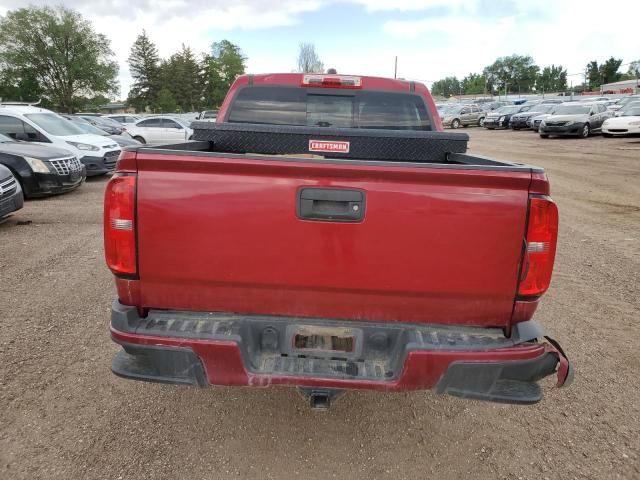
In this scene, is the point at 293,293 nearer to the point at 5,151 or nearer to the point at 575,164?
the point at 5,151

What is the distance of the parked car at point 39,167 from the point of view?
8.83m

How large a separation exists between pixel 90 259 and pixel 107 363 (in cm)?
277

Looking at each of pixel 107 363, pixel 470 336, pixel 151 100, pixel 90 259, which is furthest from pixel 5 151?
pixel 151 100

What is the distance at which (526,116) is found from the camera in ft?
99.3

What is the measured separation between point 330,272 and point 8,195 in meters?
6.90

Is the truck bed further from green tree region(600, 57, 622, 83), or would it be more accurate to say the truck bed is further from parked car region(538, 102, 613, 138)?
green tree region(600, 57, 622, 83)

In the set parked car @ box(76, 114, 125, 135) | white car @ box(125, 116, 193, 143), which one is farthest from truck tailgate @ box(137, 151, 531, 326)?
white car @ box(125, 116, 193, 143)

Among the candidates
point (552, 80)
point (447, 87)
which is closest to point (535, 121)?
point (552, 80)

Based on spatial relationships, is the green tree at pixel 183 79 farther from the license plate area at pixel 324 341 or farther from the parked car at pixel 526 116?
the license plate area at pixel 324 341

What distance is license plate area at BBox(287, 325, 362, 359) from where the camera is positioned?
218 centimetres

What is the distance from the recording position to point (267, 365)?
2.17m

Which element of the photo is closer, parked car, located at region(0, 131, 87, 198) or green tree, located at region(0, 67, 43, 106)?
parked car, located at region(0, 131, 87, 198)

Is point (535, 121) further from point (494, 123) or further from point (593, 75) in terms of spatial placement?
point (593, 75)

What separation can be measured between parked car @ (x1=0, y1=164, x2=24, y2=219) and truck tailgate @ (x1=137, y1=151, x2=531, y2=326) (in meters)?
6.15
